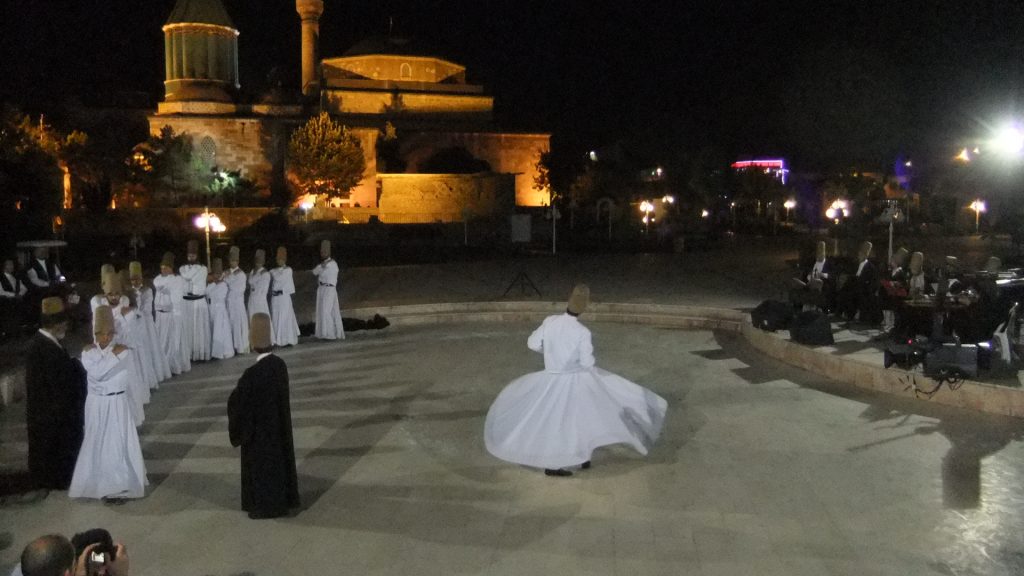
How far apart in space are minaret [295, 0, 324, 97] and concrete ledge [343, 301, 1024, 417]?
4146 centimetres

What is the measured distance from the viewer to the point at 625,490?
266 inches

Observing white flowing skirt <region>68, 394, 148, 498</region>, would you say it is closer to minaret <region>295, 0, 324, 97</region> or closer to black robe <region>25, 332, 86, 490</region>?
black robe <region>25, 332, 86, 490</region>

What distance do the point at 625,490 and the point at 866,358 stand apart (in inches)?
213

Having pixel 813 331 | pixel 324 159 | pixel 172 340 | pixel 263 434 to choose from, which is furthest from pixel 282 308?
pixel 324 159

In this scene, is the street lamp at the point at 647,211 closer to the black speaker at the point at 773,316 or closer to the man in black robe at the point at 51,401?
the black speaker at the point at 773,316

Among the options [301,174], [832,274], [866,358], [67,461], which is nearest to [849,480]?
[866,358]

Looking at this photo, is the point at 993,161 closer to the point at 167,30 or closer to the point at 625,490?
the point at 625,490

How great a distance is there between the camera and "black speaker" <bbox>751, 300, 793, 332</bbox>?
12.8 m

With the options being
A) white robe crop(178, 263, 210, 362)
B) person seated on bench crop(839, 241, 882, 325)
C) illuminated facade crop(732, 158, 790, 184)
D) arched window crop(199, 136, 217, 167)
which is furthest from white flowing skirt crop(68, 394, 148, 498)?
illuminated facade crop(732, 158, 790, 184)

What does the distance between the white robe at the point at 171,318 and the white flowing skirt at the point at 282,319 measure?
1.91 meters

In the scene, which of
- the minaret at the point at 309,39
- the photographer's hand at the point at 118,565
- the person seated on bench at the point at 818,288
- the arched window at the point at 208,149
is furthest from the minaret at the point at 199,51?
the photographer's hand at the point at 118,565

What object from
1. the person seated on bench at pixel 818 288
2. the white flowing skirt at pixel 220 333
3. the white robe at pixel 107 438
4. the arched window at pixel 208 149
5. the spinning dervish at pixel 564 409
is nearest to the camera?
the white robe at pixel 107 438

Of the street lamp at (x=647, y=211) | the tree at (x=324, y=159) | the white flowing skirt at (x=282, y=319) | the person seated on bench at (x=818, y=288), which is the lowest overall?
the white flowing skirt at (x=282, y=319)

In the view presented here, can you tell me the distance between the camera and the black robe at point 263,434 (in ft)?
19.7
